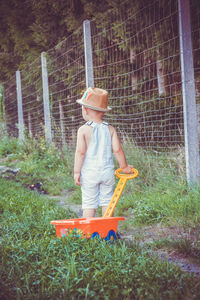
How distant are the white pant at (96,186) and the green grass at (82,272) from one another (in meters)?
0.53

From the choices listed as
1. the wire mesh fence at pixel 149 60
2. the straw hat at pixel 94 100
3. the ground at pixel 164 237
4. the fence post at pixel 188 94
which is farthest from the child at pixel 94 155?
the wire mesh fence at pixel 149 60

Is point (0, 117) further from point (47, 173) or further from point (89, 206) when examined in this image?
point (89, 206)

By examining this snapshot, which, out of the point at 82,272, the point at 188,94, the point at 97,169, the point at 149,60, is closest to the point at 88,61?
the point at 188,94

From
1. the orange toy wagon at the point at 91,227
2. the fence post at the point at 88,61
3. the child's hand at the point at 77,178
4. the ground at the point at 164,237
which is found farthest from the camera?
the fence post at the point at 88,61

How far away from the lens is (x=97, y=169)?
316cm

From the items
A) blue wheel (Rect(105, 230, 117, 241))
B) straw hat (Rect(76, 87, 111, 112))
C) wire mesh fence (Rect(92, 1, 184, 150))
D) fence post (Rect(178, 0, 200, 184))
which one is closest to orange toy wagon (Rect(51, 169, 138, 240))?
blue wheel (Rect(105, 230, 117, 241))

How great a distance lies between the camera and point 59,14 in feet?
32.9

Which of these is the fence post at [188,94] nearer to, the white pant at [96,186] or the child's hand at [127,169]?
the child's hand at [127,169]

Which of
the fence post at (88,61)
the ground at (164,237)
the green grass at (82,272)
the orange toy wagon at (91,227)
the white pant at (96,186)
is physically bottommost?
the ground at (164,237)

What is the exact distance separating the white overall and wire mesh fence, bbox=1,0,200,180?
1711 millimetres

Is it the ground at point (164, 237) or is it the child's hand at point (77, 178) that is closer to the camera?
the ground at point (164, 237)

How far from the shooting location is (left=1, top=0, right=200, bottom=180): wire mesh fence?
5.95 m

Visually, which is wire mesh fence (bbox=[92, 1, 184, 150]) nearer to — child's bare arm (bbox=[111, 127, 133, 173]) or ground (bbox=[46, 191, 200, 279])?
child's bare arm (bbox=[111, 127, 133, 173])

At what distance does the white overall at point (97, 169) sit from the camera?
3.16m
